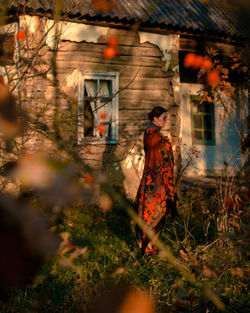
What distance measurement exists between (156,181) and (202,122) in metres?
6.17

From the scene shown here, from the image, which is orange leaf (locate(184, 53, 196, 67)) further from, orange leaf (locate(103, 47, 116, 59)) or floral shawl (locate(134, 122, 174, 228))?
floral shawl (locate(134, 122, 174, 228))

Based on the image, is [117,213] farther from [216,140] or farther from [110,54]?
[216,140]

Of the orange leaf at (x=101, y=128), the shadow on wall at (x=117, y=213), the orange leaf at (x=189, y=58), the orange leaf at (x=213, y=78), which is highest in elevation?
the orange leaf at (x=189, y=58)

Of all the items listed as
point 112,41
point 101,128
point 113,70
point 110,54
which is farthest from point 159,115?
point 112,41

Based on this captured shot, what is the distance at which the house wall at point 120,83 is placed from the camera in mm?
6570

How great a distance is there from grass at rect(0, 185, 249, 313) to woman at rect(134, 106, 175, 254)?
0.27m

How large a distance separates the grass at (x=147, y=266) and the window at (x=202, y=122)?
11.8 ft

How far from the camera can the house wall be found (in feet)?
21.6

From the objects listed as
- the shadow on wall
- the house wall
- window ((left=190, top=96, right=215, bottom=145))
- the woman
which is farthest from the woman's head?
window ((left=190, top=96, right=215, bottom=145))

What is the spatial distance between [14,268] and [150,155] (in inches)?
172

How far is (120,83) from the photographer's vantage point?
23.9 ft

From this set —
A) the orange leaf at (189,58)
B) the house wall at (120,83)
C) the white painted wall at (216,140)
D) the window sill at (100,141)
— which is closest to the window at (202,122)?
the white painted wall at (216,140)

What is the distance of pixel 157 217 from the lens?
4.49 m

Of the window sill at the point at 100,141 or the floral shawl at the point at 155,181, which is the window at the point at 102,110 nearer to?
the window sill at the point at 100,141
